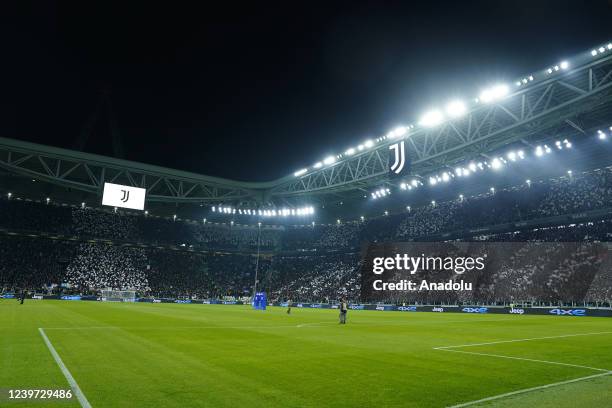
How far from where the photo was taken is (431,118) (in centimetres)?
3131

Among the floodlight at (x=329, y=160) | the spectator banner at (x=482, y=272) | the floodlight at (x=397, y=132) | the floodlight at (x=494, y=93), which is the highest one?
the floodlight at (x=494, y=93)

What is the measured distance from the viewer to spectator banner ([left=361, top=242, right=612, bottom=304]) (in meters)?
38.4

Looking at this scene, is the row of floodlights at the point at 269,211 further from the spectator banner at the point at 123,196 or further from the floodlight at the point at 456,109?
the floodlight at the point at 456,109

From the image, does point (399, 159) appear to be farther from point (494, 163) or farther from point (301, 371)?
point (301, 371)

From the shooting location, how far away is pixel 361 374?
809cm

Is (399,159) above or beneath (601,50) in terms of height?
beneath

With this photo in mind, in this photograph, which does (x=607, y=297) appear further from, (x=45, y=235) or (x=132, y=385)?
(x=45, y=235)

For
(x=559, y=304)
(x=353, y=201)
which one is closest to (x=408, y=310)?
(x=559, y=304)

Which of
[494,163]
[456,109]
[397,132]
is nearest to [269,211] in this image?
[397,132]

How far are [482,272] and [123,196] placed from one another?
3947 centimetres

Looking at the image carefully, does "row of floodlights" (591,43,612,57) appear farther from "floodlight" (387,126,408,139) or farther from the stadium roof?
"floodlight" (387,126,408,139)

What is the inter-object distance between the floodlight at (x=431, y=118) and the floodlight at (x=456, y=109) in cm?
81

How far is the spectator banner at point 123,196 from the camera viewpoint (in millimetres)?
41375

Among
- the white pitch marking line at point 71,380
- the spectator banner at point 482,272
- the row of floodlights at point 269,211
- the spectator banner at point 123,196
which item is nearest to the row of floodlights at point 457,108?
the spectator banner at point 482,272
